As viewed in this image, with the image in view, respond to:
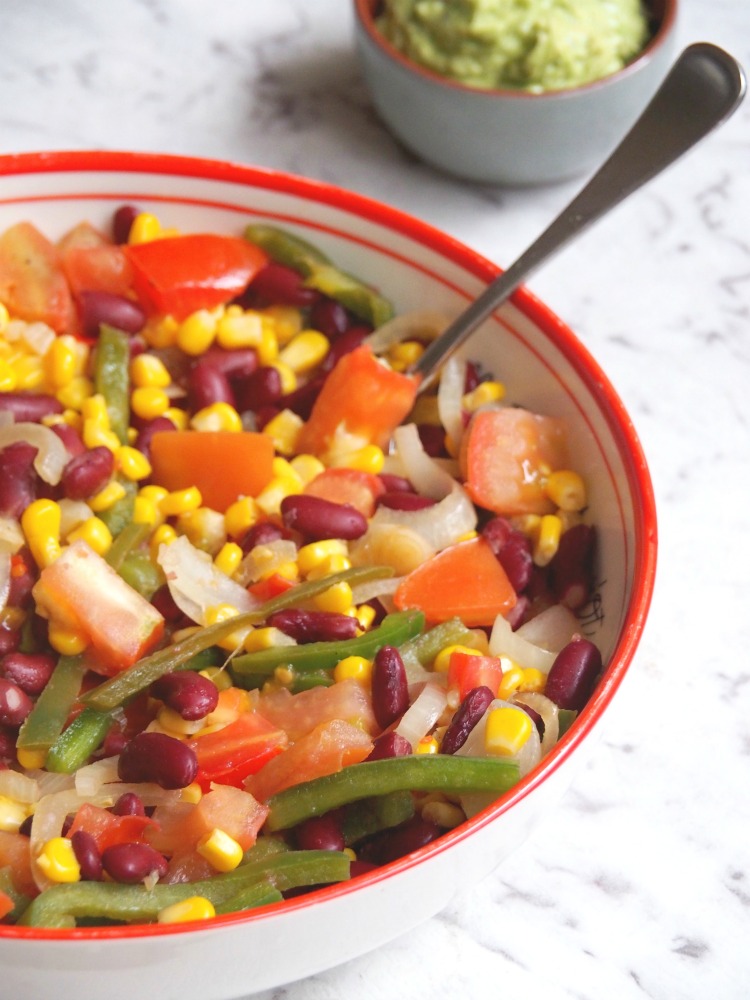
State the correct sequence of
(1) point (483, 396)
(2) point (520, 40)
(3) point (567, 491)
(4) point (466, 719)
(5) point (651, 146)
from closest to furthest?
(4) point (466, 719) < (3) point (567, 491) < (5) point (651, 146) < (1) point (483, 396) < (2) point (520, 40)

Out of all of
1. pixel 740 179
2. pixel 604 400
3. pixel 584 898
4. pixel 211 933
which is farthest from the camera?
pixel 740 179

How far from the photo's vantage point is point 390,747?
2303 millimetres

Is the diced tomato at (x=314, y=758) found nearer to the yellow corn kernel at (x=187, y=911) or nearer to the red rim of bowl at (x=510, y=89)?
the yellow corn kernel at (x=187, y=911)

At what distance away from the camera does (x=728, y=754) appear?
282cm

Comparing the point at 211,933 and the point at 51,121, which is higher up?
the point at 211,933

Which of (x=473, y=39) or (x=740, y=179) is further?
(x=740, y=179)

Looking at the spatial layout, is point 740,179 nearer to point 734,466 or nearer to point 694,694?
point 734,466

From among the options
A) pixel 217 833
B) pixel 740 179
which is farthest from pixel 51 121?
pixel 217 833

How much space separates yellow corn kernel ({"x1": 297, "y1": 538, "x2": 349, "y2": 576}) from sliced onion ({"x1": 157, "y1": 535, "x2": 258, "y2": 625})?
0.14m

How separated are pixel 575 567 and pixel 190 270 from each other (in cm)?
126

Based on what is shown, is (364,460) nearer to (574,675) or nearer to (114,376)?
(114,376)

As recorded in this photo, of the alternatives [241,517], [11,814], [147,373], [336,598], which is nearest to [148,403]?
[147,373]

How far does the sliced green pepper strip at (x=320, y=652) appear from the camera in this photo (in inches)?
100

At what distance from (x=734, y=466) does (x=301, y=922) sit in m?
1.99
